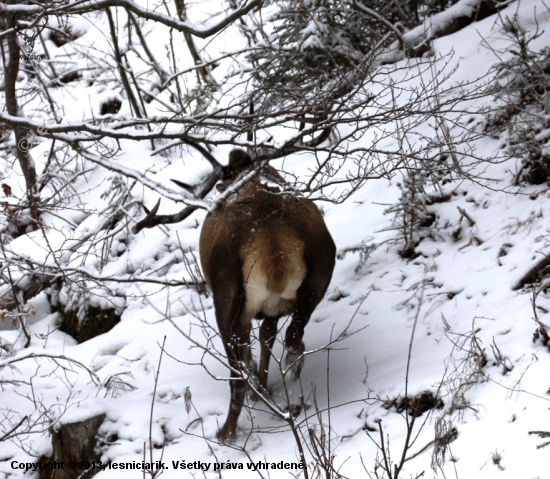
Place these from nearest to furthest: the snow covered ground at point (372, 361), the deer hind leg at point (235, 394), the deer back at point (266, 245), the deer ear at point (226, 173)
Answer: the snow covered ground at point (372, 361) < the deer back at point (266, 245) < the deer hind leg at point (235, 394) < the deer ear at point (226, 173)

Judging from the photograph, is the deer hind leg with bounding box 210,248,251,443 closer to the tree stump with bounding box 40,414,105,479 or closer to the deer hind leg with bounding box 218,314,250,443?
the deer hind leg with bounding box 218,314,250,443

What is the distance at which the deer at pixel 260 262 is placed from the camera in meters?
4.62

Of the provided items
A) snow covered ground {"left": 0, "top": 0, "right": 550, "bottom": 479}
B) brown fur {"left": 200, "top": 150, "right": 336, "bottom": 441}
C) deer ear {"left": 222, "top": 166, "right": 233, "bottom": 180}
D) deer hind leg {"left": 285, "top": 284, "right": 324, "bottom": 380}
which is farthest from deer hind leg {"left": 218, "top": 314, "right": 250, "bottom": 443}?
deer ear {"left": 222, "top": 166, "right": 233, "bottom": 180}

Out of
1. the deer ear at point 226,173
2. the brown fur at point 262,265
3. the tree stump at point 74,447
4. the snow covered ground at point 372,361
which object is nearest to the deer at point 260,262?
the brown fur at point 262,265

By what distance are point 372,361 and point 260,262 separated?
147 cm

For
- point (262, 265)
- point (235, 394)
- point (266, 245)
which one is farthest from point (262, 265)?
point (235, 394)

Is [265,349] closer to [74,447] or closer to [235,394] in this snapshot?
[235,394]

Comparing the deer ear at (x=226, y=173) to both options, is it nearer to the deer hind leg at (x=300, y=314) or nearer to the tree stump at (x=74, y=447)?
the deer hind leg at (x=300, y=314)

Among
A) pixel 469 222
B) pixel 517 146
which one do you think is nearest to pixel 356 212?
pixel 469 222

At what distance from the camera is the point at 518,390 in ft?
12.2

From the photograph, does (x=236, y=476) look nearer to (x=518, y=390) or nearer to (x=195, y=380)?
(x=195, y=380)

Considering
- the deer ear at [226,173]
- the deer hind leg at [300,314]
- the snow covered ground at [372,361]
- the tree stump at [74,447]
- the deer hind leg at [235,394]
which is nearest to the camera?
the snow covered ground at [372,361]

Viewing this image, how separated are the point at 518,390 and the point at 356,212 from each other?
4073mm

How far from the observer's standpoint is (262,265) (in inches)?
181
